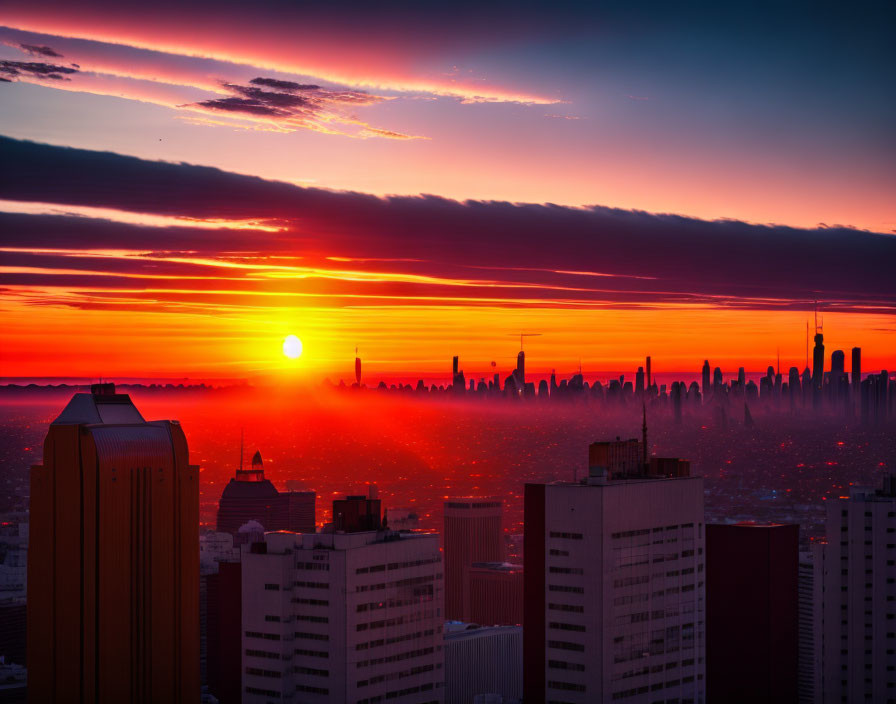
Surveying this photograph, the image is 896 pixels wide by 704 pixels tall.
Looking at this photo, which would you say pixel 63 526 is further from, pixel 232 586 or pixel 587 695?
pixel 587 695

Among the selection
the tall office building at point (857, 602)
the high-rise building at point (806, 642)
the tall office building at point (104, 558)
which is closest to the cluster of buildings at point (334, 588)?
the tall office building at point (104, 558)

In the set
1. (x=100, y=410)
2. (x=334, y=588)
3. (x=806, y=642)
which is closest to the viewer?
(x=334, y=588)

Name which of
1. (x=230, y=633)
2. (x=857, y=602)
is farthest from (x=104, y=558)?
(x=857, y=602)

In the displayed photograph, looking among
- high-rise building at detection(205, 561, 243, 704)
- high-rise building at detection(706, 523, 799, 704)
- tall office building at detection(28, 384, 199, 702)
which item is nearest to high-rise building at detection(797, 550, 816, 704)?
high-rise building at detection(706, 523, 799, 704)

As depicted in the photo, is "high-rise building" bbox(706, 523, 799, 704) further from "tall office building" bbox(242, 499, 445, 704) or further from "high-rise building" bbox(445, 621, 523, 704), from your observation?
"tall office building" bbox(242, 499, 445, 704)

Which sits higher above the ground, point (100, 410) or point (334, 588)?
point (100, 410)

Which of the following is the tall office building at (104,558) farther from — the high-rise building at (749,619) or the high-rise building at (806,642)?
the high-rise building at (806,642)

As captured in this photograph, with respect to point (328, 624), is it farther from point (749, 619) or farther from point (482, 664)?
point (482, 664)
